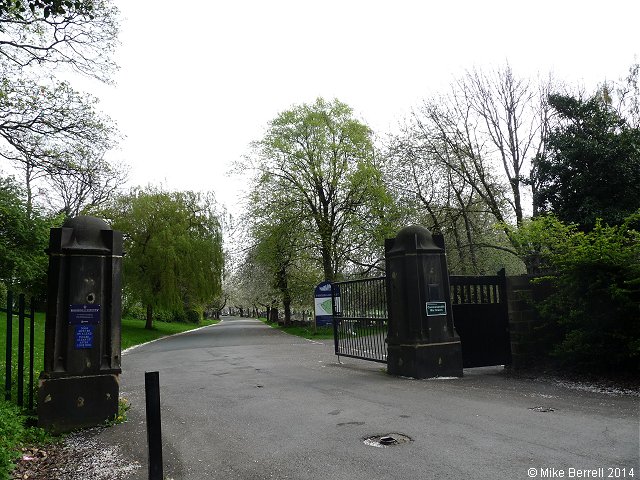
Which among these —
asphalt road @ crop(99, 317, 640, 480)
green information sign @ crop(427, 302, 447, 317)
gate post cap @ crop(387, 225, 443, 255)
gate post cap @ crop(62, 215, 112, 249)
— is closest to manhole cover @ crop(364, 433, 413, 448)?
asphalt road @ crop(99, 317, 640, 480)

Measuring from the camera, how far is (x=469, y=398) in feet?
24.8

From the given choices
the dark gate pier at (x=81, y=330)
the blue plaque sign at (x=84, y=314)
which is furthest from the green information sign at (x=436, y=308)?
the blue plaque sign at (x=84, y=314)

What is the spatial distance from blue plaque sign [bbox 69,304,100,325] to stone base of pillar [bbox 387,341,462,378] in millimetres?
6017

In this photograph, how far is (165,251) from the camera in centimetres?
3130

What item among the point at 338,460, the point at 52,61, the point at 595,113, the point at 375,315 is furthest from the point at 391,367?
the point at 595,113

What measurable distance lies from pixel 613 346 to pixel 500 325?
2.61m

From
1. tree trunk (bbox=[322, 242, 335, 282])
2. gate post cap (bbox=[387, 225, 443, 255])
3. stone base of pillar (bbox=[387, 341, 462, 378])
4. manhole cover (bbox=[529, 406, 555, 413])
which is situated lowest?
manhole cover (bbox=[529, 406, 555, 413])

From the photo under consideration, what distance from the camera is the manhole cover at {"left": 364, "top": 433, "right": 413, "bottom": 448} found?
5.23 m

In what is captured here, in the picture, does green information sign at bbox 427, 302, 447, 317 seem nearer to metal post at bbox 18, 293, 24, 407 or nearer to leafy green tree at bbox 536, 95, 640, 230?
metal post at bbox 18, 293, 24, 407

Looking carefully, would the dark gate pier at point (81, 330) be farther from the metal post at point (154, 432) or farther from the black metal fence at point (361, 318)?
the black metal fence at point (361, 318)

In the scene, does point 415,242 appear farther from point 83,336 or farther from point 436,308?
point 83,336

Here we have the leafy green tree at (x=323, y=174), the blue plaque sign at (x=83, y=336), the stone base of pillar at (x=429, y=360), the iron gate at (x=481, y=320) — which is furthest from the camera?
the leafy green tree at (x=323, y=174)

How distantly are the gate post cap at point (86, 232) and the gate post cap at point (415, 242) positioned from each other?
5906 mm

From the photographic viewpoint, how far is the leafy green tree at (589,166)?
1917 cm
